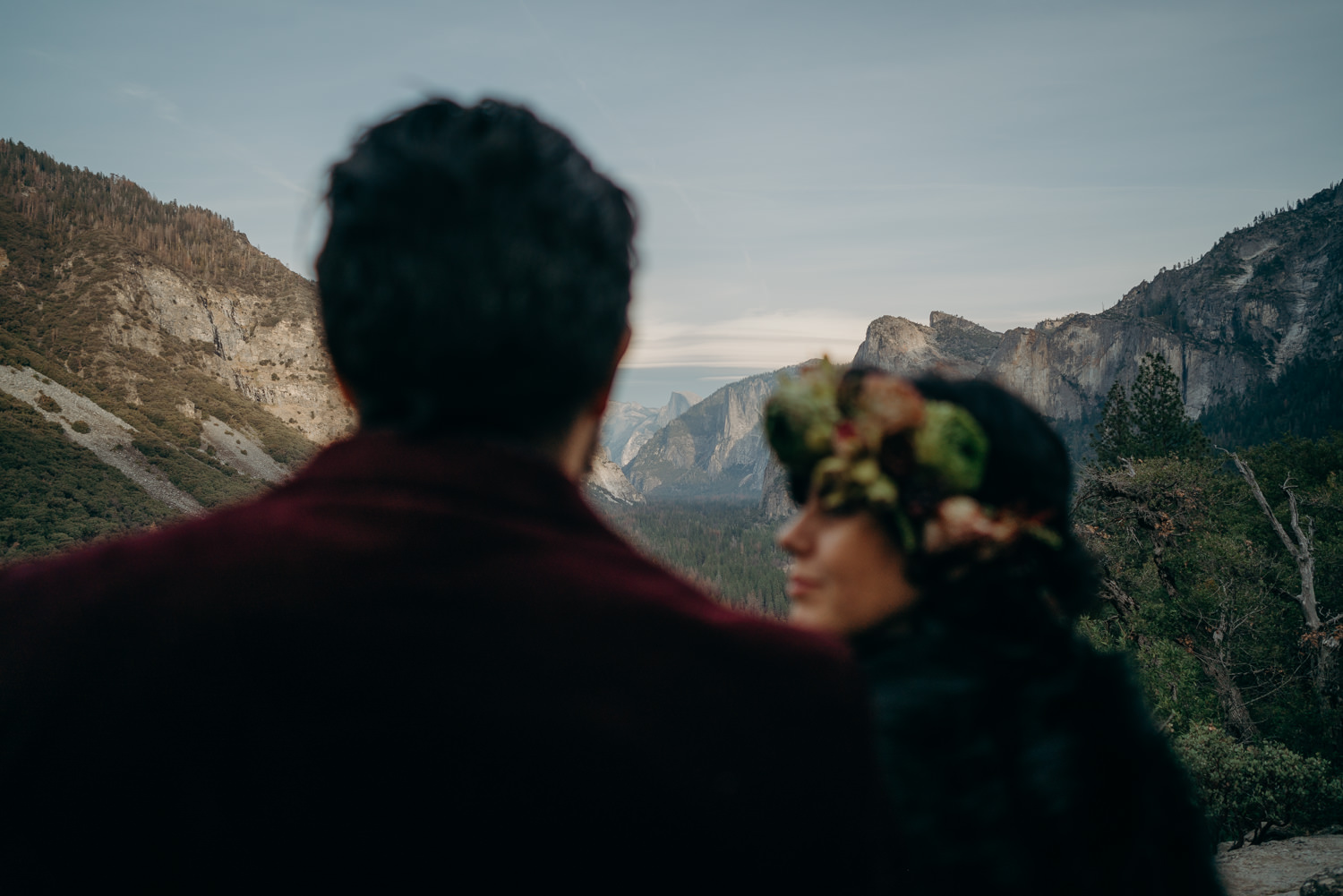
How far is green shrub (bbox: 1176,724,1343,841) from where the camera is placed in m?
12.4

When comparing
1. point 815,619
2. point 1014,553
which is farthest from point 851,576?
point 1014,553

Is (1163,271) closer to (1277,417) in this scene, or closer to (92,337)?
(1277,417)

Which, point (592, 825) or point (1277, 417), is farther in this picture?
point (1277, 417)

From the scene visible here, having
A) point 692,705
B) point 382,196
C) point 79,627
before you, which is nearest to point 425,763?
point 692,705

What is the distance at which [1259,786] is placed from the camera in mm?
12688

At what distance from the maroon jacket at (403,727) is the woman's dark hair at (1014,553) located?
97 cm

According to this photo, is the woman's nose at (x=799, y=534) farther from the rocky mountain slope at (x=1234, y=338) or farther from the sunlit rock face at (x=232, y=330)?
the sunlit rock face at (x=232, y=330)

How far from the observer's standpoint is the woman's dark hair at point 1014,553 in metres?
1.84

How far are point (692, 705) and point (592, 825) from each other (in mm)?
215

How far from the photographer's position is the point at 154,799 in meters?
0.94

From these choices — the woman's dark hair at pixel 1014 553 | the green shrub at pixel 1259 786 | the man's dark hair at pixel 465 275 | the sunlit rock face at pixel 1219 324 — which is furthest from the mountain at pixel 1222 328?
the man's dark hair at pixel 465 275

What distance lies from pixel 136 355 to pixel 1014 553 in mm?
141366

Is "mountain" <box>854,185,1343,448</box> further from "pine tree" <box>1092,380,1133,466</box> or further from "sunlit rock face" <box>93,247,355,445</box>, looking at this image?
"sunlit rock face" <box>93,247,355,445</box>

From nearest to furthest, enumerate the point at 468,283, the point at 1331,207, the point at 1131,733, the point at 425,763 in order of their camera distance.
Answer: the point at 425,763
the point at 468,283
the point at 1131,733
the point at 1331,207
